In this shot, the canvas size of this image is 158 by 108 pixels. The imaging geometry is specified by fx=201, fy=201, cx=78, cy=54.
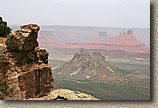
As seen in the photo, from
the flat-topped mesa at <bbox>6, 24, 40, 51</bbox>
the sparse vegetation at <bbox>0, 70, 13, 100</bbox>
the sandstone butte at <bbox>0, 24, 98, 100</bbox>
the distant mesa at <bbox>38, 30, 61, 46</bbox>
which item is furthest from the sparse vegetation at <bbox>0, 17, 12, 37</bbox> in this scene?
the distant mesa at <bbox>38, 30, 61, 46</bbox>

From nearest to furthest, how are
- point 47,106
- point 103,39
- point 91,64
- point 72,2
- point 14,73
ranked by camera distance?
1. point 47,106
2. point 14,73
3. point 72,2
4. point 103,39
5. point 91,64

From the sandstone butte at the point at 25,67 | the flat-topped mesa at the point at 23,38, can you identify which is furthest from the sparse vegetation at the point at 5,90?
the flat-topped mesa at the point at 23,38

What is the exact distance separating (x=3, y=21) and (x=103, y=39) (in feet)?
23.3

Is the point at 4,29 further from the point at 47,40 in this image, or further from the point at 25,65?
the point at 47,40

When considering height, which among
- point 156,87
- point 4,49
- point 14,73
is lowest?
point 156,87

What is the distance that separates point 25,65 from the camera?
25.1ft

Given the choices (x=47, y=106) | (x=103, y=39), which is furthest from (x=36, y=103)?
(x=103, y=39)

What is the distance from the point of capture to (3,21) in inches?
306

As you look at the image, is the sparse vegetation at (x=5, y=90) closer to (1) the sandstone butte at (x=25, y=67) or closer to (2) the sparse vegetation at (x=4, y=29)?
(1) the sandstone butte at (x=25, y=67)

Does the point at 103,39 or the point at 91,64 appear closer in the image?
the point at 103,39

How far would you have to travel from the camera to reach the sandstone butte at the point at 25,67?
6.80 m

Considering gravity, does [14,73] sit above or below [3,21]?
below

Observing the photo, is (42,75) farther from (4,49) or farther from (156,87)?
(156,87)

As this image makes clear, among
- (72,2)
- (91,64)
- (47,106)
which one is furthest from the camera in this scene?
(91,64)
